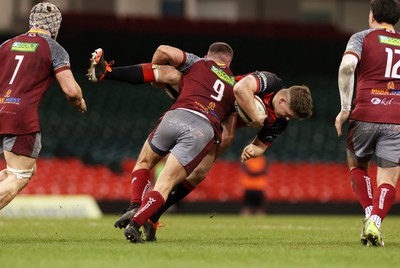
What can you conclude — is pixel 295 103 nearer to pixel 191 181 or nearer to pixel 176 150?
pixel 176 150

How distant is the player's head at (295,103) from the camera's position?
A: 9195 millimetres

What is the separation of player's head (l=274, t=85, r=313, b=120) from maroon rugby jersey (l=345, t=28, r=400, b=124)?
1.72ft

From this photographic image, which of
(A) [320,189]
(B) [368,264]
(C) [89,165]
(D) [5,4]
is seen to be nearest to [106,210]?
(C) [89,165]

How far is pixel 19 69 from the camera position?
29.2 ft

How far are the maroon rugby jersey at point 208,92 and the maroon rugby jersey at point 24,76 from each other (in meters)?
1.17

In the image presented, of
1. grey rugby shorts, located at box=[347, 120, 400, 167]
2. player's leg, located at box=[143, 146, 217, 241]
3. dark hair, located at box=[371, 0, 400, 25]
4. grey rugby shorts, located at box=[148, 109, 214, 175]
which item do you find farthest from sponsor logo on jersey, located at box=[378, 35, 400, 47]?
player's leg, located at box=[143, 146, 217, 241]

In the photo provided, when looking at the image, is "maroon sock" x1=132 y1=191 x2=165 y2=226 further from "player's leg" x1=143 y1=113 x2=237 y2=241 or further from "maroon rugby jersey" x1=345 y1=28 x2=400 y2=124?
"maroon rugby jersey" x1=345 y1=28 x2=400 y2=124

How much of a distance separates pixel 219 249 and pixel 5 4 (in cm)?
2034

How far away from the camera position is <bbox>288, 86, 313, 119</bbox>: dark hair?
9.19 metres

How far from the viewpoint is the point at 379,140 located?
9.23 metres

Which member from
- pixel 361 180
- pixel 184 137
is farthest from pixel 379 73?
pixel 184 137

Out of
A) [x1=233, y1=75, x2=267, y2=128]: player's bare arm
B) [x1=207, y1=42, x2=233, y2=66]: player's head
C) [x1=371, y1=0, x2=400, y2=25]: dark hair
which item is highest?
[x1=371, y1=0, x2=400, y2=25]: dark hair

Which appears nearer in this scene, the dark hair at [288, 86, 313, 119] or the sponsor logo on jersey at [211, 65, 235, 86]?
the dark hair at [288, 86, 313, 119]

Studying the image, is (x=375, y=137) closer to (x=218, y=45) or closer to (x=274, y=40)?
(x=218, y=45)
